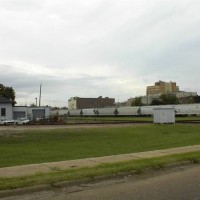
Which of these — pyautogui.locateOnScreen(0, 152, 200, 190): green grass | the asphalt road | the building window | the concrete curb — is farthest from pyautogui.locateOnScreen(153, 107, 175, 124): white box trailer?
the asphalt road

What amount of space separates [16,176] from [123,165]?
12.7ft

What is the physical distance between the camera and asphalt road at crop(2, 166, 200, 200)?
936 cm

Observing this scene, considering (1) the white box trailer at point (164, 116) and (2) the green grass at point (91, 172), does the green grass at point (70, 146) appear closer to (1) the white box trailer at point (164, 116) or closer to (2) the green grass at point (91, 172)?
(2) the green grass at point (91, 172)

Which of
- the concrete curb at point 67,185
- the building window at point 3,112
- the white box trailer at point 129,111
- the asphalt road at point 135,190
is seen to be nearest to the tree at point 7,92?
the white box trailer at point 129,111

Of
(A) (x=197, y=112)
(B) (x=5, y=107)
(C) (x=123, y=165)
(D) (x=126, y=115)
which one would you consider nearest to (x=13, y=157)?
(C) (x=123, y=165)

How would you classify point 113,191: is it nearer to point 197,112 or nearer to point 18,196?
point 18,196

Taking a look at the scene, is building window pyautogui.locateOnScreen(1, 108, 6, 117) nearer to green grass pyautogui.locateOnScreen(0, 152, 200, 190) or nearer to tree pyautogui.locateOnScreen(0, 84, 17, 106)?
tree pyautogui.locateOnScreen(0, 84, 17, 106)

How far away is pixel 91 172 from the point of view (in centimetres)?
1207

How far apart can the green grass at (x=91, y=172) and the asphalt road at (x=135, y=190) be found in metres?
0.49

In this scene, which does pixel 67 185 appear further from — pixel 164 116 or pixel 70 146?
pixel 164 116

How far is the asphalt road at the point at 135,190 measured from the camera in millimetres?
9359

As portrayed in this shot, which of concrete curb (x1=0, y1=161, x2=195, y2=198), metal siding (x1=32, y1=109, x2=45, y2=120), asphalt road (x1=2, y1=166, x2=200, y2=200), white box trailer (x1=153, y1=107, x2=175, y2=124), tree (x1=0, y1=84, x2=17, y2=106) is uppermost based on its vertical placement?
tree (x1=0, y1=84, x2=17, y2=106)

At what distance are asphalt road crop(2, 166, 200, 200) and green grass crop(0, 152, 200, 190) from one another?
0.49 meters

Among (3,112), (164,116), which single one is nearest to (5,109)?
(3,112)
